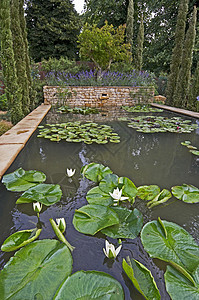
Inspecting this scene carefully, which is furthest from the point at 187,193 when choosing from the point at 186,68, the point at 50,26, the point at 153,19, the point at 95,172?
the point at 50,26

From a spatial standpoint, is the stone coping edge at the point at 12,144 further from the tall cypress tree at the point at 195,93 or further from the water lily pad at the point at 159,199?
the tall cypress tree at the point at 195,93

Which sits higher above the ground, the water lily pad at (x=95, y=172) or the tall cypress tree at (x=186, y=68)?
the tall cypress tree at (x=186, y=68)

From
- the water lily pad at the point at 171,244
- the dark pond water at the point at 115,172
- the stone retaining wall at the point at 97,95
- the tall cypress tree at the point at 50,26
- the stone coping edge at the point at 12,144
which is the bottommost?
the dark pond water at the point at 115,172

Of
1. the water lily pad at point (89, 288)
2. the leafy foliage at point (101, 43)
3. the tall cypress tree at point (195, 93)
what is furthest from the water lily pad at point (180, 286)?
the leafy foliage at point (101, 43)

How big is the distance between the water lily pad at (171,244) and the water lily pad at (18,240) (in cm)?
50

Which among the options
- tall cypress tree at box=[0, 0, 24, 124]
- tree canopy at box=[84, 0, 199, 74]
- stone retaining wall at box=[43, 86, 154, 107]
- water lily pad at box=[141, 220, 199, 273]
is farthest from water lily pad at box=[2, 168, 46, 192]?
tree canopy at box=[84, 0, 199, 74]

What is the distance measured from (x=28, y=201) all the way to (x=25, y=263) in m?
0.42

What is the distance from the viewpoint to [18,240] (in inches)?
30.0

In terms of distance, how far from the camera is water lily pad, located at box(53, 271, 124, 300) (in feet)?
1.73

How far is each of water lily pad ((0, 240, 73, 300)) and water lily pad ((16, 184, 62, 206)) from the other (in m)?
0.32

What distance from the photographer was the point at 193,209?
3.51 feet

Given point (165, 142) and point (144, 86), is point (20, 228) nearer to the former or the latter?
point (165, 142)

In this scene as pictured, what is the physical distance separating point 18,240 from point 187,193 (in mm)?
1044

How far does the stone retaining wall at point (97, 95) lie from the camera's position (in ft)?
18.9
